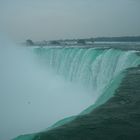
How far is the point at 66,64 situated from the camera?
34594 millimetres

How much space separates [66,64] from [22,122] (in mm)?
18179

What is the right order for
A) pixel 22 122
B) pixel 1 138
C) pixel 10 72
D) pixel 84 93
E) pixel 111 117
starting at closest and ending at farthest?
pixel 111 117
pixel 1 138
pixel 22 122
pixel 84 93
pixel 10 72

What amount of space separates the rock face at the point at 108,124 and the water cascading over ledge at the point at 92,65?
8.04ft

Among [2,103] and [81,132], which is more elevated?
[2,103]

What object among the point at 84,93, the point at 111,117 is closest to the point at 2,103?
the point at 84,93

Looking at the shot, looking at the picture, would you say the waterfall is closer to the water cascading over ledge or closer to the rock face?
the water cascading over ledge

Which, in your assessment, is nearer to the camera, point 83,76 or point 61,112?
point 61,112

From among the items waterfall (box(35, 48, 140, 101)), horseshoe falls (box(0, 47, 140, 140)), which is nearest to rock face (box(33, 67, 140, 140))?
horseshoe falls (box(0, 47, 140, 140))

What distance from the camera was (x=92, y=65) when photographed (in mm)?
26344

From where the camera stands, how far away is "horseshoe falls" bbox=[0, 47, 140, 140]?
16594 millimetres

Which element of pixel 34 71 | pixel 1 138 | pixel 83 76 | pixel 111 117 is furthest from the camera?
pixel 34 71

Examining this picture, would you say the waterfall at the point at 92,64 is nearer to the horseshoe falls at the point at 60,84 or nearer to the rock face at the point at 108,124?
the horseshoe falls at the point at 60,84

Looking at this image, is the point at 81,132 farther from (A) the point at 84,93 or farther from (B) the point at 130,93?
(A) the point at 84,93

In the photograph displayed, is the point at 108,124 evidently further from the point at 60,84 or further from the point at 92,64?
the point at 60,84
